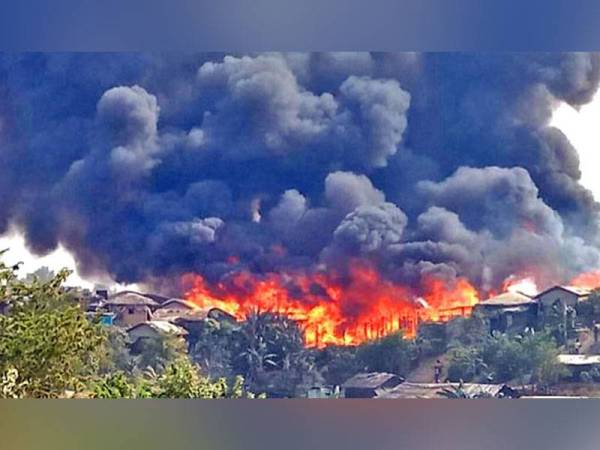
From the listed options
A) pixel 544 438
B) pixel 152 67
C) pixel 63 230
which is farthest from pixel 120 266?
pixel 544 438

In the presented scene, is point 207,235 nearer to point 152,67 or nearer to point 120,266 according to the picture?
point 120,266

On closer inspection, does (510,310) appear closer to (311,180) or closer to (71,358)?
(311,180)

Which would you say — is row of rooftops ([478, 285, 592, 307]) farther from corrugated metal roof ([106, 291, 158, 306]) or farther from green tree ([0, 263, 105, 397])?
green tree ([0, 263, 105, 397])

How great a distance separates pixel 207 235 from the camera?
17.3 feet

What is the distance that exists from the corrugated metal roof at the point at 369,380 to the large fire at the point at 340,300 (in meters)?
0.16

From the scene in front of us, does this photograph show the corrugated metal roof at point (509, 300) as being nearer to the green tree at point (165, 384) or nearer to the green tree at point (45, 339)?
the green tree at point (165, 384)

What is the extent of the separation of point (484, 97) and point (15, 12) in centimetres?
218

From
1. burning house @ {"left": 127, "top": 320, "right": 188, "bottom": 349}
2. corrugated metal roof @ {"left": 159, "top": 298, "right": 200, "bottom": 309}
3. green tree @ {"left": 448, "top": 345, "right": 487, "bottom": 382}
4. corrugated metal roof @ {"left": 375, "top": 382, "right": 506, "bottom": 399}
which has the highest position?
corrugated metal roof @ {"left": 159, "top": 298, "right": 200, "bottom": 309}

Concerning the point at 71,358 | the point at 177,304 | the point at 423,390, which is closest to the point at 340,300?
the point at 423,390

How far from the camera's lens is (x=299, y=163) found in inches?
208

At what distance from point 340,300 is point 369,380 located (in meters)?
0.39

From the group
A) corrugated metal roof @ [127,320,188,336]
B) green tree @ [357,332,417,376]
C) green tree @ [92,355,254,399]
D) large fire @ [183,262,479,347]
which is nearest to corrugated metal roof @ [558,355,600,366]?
large fire @ [183,262,479,347]

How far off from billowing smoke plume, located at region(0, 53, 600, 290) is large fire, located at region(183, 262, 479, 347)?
0.06 m

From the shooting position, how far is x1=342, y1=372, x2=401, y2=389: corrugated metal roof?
525 cm
